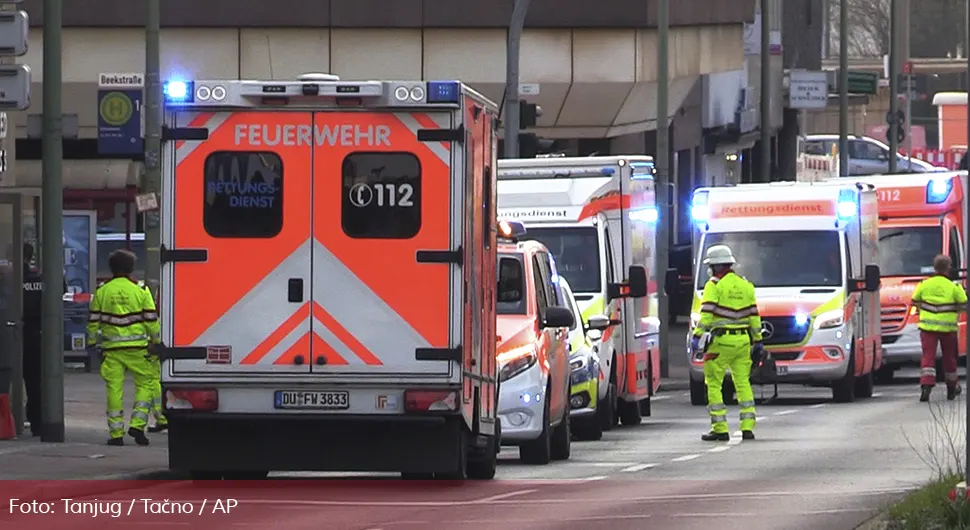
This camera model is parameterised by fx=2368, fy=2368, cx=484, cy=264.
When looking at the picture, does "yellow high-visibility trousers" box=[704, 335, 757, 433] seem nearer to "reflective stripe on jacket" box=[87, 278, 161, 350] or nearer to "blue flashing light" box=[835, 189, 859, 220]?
"reflective stripe on jacket" box=[87, 278, 161, 350]

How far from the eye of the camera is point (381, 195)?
50.6 feet

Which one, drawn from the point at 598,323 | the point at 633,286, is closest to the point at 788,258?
the point at 633,286

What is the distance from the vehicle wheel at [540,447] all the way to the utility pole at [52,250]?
4.00 meters

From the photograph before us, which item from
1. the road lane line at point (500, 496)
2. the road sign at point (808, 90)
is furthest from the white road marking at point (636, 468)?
the road sign at point (808, 90)

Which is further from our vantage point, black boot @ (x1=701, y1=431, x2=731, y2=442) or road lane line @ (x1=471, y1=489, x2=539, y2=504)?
black boot @ (x1=701, y1=431, x2=731, y2=442)

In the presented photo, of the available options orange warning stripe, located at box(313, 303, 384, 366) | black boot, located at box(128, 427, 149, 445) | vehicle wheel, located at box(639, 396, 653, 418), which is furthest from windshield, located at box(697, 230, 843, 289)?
orange warning stripe, located at box(313, 303, 384, 366)

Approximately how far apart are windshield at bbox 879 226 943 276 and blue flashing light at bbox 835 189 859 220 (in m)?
4.32

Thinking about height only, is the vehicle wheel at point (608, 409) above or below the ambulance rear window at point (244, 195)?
below

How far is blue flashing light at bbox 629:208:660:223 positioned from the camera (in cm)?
2539

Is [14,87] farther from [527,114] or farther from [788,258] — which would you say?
[788,258]

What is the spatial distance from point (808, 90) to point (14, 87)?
105 ft

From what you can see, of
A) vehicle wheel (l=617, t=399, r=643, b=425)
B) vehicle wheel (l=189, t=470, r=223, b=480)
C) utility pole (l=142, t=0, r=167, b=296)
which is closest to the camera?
vehicle wheel (l=189, t=470, r=223, b=480)

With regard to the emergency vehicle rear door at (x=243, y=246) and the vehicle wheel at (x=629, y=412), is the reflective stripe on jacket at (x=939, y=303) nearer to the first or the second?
the vehicle wheel at (x=629, y=412)

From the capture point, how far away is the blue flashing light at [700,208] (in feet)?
97.1
